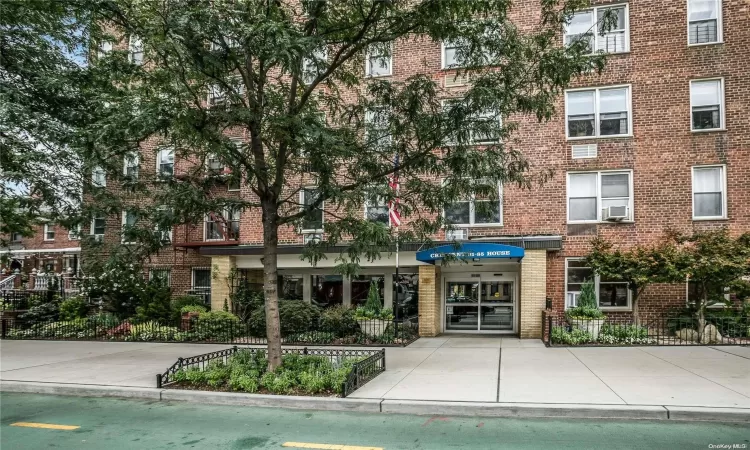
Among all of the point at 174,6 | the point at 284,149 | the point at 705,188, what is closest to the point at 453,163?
the point at 284,149

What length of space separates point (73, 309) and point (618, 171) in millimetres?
18918

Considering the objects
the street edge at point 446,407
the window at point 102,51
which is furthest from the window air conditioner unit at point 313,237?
the window at point 102,51

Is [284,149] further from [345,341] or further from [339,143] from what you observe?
[345,341]

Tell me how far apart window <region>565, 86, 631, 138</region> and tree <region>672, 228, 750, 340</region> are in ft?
13.5

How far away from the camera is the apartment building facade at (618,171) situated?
1592 centimetres

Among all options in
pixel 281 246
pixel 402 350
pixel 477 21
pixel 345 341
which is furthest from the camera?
pixel 281 246

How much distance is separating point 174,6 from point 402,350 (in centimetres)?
917

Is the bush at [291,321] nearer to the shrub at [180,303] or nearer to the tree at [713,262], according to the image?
the shrub at [180,303]

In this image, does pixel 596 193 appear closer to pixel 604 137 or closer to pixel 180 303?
pixel 604 137

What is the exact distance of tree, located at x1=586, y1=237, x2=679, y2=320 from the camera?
14.0 metres

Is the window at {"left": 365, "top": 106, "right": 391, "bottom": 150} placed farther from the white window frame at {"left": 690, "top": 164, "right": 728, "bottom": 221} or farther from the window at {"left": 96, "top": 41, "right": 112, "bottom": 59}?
the white window frame at {"left": 690, "top": 164, "right": 728, "bottom": 221}

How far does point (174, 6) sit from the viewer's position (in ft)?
24.6

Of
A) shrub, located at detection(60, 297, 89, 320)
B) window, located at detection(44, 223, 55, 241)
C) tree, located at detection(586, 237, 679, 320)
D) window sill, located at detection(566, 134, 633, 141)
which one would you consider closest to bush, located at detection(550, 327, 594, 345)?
tree, located at detection(586, 237, 679, 320)

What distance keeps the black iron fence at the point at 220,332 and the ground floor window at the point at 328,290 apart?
11.0ft
